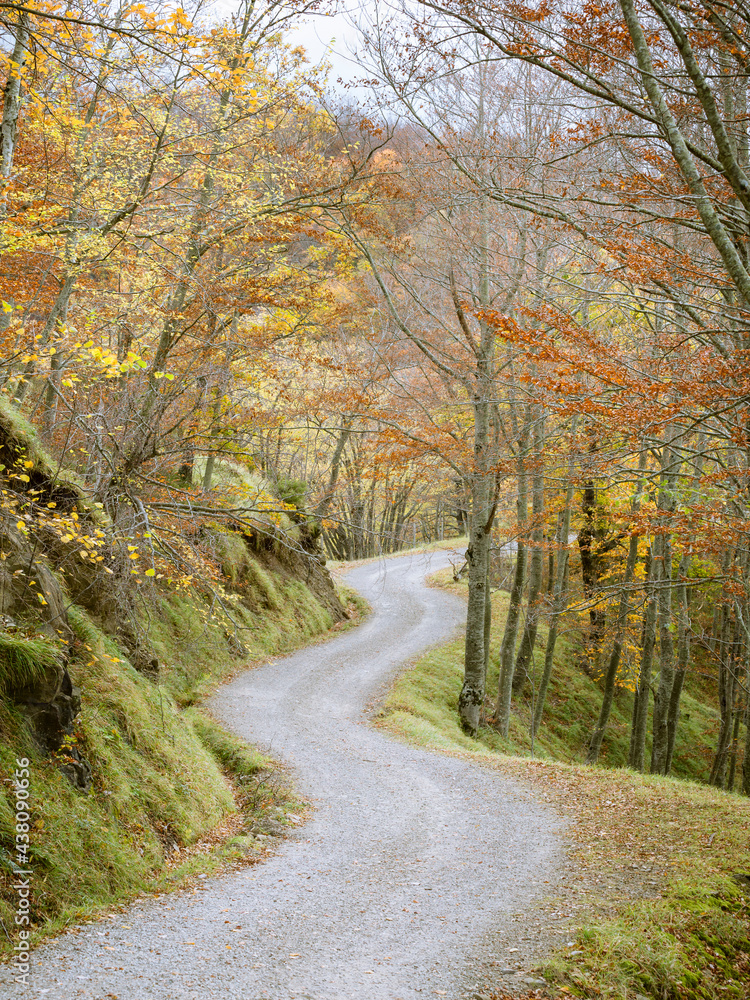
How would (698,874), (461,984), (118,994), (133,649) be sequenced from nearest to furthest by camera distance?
(118,994) < (461,984) < (698,874) < (133,649)

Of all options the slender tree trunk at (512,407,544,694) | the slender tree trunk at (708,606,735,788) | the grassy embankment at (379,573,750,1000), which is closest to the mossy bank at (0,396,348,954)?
the grassy embankment at (379,573,750,1000)

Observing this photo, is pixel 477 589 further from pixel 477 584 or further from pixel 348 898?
pixel 348 898

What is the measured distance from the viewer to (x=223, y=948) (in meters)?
4.53

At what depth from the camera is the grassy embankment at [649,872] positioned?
443 cm

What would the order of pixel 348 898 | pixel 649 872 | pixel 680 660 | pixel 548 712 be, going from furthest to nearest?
pixel 548 712
pixel 680 660
pixel 649 872
pixel 348 898

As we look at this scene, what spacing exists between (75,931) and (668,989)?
385 cm

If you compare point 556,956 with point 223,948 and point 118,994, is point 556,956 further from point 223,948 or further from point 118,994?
point 118,994

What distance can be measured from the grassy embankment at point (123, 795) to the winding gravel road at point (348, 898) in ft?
1.02

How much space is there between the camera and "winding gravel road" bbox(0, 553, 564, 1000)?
4121 mm

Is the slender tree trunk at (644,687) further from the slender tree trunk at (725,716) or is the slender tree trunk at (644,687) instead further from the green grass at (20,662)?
the green grass at (20,662)

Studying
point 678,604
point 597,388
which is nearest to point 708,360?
point 597,388

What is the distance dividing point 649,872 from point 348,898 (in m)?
2.72

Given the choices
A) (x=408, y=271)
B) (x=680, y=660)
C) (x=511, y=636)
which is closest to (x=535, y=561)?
(x=511, y=636)

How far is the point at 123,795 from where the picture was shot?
5855 millimetres
